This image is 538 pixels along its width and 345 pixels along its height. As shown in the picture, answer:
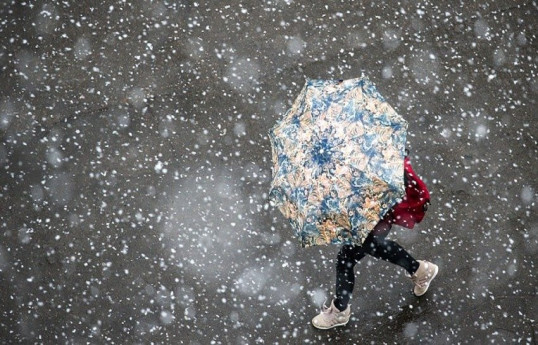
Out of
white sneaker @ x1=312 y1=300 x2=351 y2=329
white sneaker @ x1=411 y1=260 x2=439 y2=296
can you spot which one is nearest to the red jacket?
white sneaker @ x1=411 y1=260 x2=439 y2=296

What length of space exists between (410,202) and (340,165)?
1.77 feet

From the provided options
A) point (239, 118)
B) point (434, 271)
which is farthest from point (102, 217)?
point (434, 271)

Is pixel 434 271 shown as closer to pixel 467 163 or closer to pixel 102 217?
pixel 467 163

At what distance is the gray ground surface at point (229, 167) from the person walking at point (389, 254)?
0.15m

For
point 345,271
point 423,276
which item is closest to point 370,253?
point 345,271

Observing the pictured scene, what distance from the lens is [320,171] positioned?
314cm

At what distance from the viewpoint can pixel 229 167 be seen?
4.72 m

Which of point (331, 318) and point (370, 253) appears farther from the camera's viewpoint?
point (331, 318)

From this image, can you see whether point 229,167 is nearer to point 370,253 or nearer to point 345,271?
point 345,271

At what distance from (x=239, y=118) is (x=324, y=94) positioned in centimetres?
163

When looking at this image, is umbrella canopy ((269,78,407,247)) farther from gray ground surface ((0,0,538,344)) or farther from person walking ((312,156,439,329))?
gray ground surface ((0,0,538,344))

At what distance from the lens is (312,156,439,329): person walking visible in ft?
11.2

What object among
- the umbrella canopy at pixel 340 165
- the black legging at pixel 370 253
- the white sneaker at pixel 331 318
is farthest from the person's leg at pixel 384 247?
the white sneaker at pixel 331 318

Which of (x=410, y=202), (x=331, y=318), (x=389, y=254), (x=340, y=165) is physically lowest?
(x=331, y=318)
